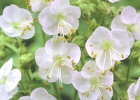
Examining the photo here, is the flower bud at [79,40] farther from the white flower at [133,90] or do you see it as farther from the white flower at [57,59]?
the white flower at [133,90]

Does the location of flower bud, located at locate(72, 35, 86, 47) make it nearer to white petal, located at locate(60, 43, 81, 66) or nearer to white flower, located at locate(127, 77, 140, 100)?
white petal, located at locate(60, 43, 81, 66)

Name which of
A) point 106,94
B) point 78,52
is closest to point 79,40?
point 78,52

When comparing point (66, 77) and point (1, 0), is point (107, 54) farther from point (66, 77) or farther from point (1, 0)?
point (1, 0)

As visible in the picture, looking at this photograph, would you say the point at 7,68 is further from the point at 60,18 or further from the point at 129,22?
the point at 129,22

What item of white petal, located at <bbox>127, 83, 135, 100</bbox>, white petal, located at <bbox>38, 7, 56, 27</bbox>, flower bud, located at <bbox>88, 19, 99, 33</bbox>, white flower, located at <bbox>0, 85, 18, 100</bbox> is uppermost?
white petal, located at <bbox>38, 7, 56, 27</bbox>

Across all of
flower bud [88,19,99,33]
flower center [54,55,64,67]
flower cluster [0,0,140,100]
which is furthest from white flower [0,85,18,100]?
flower bud [88,19,99,33]
